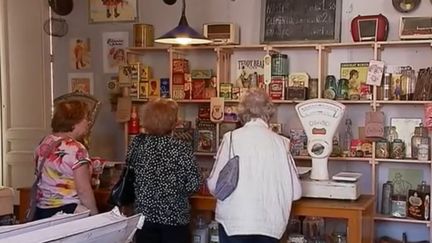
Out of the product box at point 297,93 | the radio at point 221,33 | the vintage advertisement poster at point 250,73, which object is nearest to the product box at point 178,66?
the radio at point 221,33

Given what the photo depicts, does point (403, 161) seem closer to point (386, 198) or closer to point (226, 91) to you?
point (386, 198)

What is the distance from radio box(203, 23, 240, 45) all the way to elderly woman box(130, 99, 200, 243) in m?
1.68

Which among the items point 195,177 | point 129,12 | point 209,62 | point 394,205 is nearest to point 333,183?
point 195,177

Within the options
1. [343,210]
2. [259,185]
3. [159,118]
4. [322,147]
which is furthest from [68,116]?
[343,210]

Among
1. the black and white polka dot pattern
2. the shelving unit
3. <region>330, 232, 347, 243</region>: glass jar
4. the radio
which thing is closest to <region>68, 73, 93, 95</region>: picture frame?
the shelving unit

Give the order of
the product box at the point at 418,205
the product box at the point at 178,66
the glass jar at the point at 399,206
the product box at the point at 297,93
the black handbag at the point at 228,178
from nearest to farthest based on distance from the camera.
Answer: the black handbag at the point at 228,178
the product box at the point at 418,205
the glass jar at the point at 399,206
the product box at the point at 297,93
the product box at the point at 178,66

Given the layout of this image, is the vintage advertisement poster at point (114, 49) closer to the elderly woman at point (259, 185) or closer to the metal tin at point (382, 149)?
the metal tin at point (382, 149)

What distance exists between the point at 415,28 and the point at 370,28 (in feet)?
1.02

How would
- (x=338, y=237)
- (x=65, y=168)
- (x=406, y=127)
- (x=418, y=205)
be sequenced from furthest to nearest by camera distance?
1. (x=406, y=127)
2. (x=418, y=205)
3. (x=338, y=237)
4. (x=65, y=168)

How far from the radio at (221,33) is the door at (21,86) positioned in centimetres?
162

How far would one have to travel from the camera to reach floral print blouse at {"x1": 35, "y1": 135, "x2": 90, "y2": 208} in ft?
10.6

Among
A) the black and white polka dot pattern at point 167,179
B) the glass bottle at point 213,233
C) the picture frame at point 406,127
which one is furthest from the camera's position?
the picture frame at point 406,127

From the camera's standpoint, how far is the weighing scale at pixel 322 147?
3.41 metres

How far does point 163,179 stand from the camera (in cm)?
333
